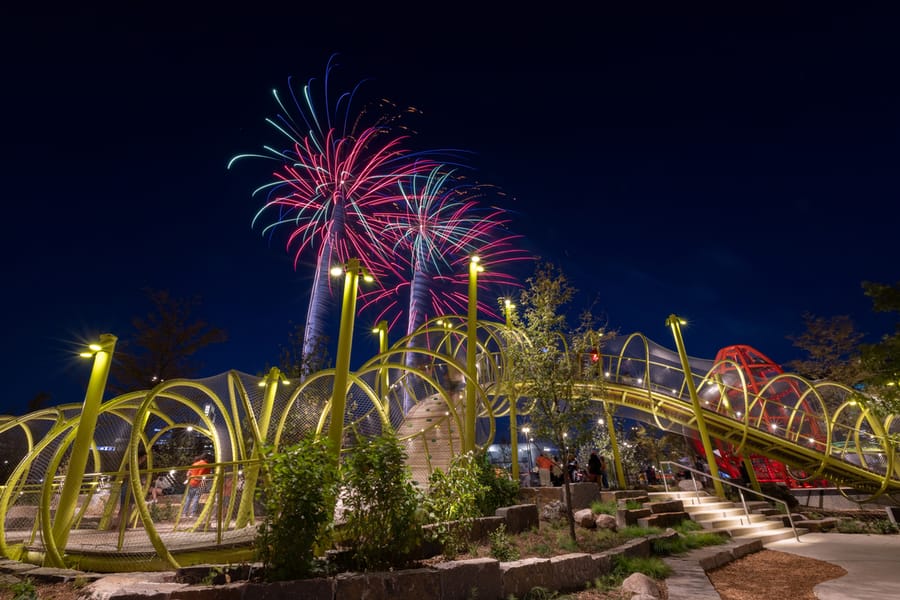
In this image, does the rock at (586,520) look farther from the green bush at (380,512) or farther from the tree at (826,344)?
the tree at (826,344)

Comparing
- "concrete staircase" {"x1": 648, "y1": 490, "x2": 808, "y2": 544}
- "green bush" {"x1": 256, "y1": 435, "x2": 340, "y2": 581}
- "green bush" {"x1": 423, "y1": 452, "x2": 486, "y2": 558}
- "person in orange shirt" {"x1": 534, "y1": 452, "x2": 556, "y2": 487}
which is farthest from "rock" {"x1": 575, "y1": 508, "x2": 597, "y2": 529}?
"person in orange shirt" {"x1": 534, "y1": 452, "x2": 556, "y2": 487}

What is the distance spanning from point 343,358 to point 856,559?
36.0 feet

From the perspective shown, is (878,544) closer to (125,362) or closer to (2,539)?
(2,539)

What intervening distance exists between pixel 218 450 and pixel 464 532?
6362 mm

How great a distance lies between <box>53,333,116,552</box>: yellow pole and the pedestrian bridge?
0.11 m

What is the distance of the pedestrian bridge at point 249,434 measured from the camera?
7660mm

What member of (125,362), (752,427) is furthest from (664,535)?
(125,362)

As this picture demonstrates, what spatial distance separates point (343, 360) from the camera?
8.05 m

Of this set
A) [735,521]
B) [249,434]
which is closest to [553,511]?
[735,521]

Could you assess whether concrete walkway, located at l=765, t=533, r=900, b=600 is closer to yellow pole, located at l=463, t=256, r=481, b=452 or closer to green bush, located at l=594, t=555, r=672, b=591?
green bush, located at l=594, t=555, r=672, b=591

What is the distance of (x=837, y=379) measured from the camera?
27203 mm

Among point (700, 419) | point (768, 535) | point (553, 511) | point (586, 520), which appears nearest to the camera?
point (586, 520)

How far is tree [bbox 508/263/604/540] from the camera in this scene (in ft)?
29.9

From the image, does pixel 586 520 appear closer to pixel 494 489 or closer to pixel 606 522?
pixel 606 522
